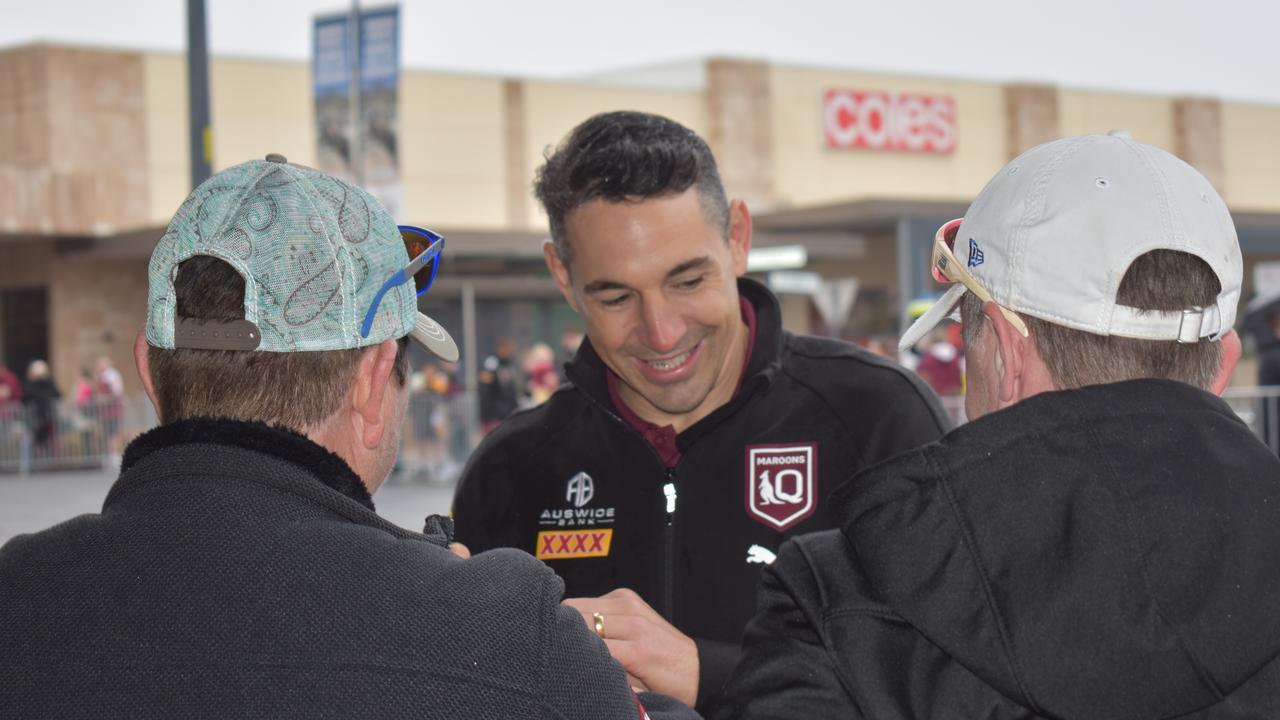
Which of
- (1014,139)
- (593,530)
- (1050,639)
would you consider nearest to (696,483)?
(593,530)

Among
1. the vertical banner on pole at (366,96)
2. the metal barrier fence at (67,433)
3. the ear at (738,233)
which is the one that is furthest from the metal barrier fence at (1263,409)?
the metal barrier fence at (67,433)

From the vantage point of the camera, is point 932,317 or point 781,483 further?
point 781,483

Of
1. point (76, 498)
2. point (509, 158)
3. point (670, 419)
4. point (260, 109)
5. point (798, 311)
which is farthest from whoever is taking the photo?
point (798, 311)

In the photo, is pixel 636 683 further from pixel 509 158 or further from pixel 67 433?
pixel 509 158

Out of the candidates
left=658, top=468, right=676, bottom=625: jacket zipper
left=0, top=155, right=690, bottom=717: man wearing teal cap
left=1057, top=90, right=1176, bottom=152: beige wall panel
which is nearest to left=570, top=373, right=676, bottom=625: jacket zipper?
left=658, top=468, right=676, bottom=625: jacket zipper

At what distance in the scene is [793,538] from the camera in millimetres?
1972

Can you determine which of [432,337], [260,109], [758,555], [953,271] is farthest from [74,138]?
[953,271]

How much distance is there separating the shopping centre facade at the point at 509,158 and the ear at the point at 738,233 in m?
20.0

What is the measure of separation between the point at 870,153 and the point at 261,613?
36870mm

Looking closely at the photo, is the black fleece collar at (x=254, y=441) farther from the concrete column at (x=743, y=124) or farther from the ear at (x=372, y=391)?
the concrete column at (x=743, y=124)

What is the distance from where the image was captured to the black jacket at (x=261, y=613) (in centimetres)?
165

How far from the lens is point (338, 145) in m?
16.9

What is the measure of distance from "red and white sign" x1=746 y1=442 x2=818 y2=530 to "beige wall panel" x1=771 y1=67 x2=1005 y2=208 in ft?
108

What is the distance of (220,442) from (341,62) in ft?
51.7
